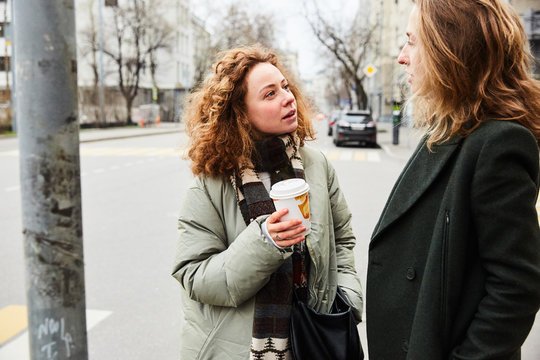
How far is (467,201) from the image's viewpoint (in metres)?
1.38

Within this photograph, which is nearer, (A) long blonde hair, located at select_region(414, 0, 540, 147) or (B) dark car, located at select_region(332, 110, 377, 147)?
(A) long blonde hair, located at select_region(414, 0, 540, 147)

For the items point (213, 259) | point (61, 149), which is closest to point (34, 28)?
point (61, 149)

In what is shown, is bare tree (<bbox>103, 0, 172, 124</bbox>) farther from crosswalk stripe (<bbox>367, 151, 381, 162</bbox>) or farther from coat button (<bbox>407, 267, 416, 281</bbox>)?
coat button (<bbox>407, 267, 416, 281</bbox>)

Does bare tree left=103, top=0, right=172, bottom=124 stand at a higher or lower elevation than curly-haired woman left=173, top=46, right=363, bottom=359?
higher

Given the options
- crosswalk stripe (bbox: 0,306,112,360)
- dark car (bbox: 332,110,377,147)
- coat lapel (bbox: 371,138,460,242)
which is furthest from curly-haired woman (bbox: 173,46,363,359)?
dark car (bbox: 332,110,377,147)

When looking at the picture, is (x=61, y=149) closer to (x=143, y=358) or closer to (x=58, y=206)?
(x=58, y=206)

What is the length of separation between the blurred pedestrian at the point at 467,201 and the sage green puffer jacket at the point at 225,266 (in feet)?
1.01

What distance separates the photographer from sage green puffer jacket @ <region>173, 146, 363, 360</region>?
1646mm

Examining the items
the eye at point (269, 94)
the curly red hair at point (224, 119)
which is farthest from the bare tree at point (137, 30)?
the eye at point (269, 94)

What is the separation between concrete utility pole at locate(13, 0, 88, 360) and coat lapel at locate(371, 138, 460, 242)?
96 centimetres

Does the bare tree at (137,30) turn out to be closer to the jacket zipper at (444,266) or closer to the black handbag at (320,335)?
the black handbag at (320,335)

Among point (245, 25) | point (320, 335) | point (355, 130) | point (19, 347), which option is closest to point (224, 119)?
point (320, 335)

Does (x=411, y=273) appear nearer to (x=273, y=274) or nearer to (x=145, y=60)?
(x=273, y=274)

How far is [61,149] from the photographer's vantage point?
1575 mm
